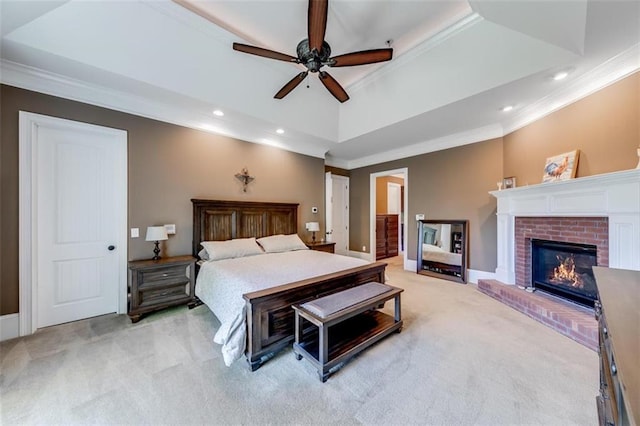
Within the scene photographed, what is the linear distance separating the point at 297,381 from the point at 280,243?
243 centimetres

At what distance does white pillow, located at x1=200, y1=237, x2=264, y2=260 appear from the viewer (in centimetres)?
334

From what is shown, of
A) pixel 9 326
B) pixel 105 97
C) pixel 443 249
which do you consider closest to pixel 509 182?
pixel 443 249

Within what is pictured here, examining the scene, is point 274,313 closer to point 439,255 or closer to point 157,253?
point 157,253

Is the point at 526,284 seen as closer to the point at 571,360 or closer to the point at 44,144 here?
the point at 571,360

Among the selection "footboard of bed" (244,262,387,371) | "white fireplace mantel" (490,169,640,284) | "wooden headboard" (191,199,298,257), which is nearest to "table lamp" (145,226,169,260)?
"wooden headboard" (191,199,298,257)

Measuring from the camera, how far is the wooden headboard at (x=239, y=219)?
3.63 m

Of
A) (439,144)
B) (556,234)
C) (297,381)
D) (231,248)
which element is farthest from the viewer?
(439,144)

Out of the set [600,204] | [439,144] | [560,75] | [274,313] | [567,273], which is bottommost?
[274,313]

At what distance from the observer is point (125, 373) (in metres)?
1.92

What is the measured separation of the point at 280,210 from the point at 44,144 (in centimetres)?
309

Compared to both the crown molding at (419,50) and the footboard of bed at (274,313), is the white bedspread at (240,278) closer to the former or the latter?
the footboard of bed at (274,313)

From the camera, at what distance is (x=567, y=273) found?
297 cm

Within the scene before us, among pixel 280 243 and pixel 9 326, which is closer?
pixel 9 326

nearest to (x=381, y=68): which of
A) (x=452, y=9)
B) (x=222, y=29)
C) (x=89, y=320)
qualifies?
(x=452, y=9)
